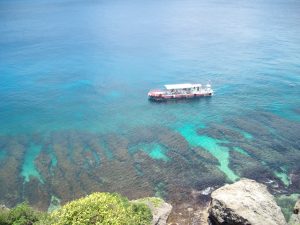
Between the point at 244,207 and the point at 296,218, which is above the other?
the point at 244,207

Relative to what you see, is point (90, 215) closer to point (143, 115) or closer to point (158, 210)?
point (158, 210)

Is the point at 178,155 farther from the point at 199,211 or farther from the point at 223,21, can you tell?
the point at 223,21

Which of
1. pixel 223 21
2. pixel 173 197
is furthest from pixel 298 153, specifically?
pixel 223 21

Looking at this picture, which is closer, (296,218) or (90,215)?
(90,215)

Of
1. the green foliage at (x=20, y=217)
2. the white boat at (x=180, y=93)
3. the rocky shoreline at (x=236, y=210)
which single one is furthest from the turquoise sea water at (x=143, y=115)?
the green foliage at (x=20, y=217)

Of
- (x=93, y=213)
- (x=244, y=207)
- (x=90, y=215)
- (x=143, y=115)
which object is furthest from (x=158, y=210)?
(x=143, y=115)

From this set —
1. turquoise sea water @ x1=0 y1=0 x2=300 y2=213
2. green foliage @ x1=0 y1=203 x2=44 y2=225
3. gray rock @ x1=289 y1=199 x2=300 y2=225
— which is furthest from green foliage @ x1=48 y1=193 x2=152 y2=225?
gray rock @ x1=289 y1=199 x2=300 y2=225
